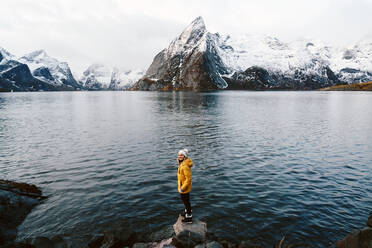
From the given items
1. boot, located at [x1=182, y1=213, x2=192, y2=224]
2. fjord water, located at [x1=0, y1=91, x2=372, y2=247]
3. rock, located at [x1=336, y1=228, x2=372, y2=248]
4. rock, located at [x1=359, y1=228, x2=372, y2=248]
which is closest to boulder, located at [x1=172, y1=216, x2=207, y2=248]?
boot, located at [x1=182, y1=213, x2=192, y2=224]

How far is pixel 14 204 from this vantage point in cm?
1673

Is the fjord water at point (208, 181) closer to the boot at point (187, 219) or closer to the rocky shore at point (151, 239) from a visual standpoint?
the rocky shore at point (151, 239)

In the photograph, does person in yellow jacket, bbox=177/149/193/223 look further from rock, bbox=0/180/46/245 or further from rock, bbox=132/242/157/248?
rock, bbox=0/180/46/245

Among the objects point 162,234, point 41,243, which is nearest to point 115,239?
point 162,234

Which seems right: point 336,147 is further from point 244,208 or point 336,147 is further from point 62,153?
point 62,153

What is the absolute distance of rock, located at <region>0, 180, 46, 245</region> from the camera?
46.8 feet

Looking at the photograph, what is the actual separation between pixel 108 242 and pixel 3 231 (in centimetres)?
663

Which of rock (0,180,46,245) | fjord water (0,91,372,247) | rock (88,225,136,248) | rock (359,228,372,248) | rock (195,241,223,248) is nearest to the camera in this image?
rock (359,228,372,248)

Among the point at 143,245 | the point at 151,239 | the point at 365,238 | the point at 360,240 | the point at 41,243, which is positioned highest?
the point at 365,238

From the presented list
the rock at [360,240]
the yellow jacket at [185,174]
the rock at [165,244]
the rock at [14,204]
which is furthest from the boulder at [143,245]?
the rock at [360,240]

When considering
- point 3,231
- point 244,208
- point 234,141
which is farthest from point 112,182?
point 234,141

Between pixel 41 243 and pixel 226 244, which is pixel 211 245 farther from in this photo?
pixel 41 243

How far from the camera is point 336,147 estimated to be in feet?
110

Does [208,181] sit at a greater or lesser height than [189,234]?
lesser
